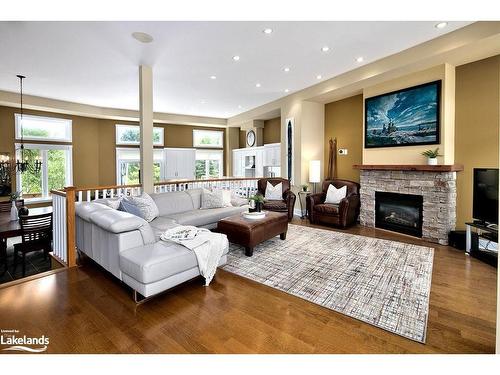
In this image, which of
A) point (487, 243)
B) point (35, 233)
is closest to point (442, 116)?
point (487, 243)

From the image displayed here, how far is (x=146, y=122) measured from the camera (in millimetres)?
4742

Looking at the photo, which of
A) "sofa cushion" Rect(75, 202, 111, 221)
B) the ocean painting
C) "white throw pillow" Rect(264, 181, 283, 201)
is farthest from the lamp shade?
"sofa cushion" Rect(75, 202, 111, 221)

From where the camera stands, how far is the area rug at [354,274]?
2262 millimetres

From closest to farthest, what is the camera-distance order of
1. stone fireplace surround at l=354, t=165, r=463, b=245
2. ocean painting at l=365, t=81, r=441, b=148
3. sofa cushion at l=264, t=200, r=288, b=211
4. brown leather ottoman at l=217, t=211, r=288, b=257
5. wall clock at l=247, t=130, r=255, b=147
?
brown leather ottoman at l=217, t=211, r=288, b=257, stone fireplace surround at l=354, t=165, r=463, b=245, ocean painting at l=365, t=81, r=441, b=148, sofa cushion at l=264, t=200, r=288, b=211, wall clock at l=247, t=130, r=255, b=147

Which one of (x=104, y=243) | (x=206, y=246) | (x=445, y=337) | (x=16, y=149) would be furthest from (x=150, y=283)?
(x=16, y=149)

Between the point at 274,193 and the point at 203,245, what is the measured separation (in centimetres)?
370

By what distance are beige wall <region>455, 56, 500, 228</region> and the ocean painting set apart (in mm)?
431

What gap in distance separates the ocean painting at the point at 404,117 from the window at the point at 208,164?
6227 millimetres

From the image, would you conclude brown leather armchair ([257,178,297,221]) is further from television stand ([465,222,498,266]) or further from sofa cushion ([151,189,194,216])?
television stand ([465,222,498,266])

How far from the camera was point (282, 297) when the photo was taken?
2.54m

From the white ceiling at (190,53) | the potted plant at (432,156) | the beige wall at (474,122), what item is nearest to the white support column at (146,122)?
the white ceiling at (190,53)

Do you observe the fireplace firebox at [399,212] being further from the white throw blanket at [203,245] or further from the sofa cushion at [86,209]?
the sofa cushion at [86,209]

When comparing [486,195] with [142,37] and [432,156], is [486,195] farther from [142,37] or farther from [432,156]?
A: [142,37]

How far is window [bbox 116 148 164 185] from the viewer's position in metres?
8.59
